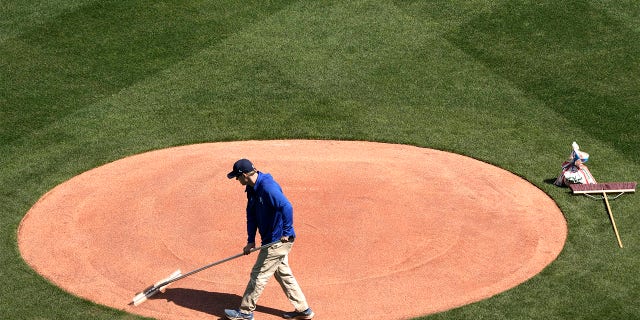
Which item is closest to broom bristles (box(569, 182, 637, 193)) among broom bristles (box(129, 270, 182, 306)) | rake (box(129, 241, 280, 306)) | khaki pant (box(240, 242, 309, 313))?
khaki pant (box(240, 242, 309, 313))

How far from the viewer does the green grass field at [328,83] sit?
724 inches

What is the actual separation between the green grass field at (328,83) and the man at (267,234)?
4359 millimetres

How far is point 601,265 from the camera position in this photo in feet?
45.5

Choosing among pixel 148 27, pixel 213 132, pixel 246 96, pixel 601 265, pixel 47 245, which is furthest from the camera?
pixel 148 27

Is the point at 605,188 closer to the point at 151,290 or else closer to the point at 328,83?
the point at 328,83

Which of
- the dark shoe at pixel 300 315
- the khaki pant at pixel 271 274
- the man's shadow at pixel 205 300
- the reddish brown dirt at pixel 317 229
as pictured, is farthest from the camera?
the reddish brown dirt at pixel 317 229

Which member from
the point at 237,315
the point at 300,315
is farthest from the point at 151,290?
the point at 300,315

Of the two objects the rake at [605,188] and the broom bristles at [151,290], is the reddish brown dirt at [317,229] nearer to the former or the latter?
the broom bristles at [151,290]

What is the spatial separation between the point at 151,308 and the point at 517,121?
10139 millimetres

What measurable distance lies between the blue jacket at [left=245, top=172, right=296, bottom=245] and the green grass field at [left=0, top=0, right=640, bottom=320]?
4.55m

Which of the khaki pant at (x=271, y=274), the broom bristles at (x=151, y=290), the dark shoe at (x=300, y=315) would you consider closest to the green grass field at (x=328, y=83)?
the broom bristles at (x=151, y=290)

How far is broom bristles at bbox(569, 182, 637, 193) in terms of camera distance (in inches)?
639

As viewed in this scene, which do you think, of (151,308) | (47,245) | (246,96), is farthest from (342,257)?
(246,96)

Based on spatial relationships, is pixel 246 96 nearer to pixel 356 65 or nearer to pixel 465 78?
pixel 356 65
